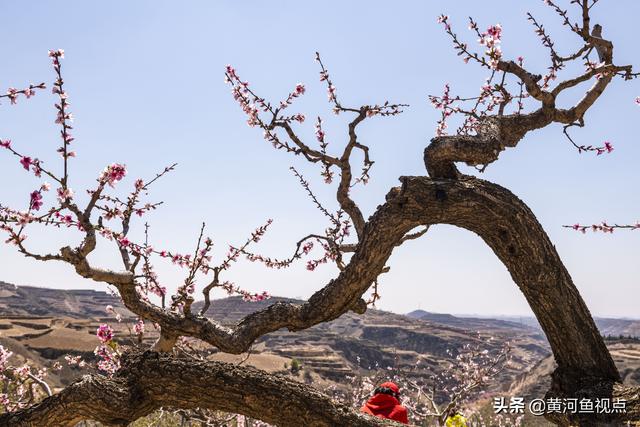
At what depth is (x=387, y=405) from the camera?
18.8ft

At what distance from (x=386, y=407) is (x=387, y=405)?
27 millimetres

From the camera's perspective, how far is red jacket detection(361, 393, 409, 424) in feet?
18.6

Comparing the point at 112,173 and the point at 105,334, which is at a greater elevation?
the point at 112,173

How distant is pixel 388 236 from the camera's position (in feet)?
14.6

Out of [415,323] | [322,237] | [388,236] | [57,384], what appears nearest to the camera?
[388,236]

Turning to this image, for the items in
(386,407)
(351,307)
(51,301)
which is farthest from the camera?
(51,301)

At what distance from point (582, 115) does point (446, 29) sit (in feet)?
5.85

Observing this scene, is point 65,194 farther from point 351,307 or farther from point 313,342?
point 313,342

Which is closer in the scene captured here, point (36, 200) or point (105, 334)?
point (36, 200)

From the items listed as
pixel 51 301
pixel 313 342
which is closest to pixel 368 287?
pixel 313 342

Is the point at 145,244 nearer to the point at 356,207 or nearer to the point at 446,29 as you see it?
the point at 356,207

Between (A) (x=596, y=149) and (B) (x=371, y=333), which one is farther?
(B) (x=371, y=333)

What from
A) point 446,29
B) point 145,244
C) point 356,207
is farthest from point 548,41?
point 145,244

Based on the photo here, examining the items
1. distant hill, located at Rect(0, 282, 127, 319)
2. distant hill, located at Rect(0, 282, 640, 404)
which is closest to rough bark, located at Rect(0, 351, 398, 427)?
distant hill, located at Rect(0, 282, 640, 404)
